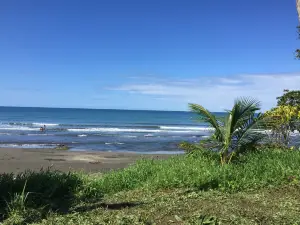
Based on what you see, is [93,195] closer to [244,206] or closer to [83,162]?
[244,206]

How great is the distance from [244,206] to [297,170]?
2375 mm

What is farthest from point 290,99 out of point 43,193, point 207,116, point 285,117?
point 43,193

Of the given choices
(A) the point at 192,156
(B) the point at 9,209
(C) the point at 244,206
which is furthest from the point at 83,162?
(C) the point at 244,206

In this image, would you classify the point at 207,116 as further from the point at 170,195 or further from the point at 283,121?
the point at 170,195

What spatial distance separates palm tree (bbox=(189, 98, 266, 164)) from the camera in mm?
8453

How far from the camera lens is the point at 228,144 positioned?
8.31 m

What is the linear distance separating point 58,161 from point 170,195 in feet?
35.8

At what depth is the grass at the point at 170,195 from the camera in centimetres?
441

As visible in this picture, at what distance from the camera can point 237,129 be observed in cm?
868

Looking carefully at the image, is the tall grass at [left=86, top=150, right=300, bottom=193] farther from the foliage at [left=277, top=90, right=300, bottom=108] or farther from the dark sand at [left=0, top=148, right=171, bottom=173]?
the dark sand at [left=0, top=148, right=171, bottom=173]

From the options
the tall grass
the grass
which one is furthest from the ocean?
the grass

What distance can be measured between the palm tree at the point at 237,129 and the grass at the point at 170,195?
1.35 feet

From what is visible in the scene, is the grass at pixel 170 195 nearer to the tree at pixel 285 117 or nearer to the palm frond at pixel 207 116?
the palm frond at pixel 207 116

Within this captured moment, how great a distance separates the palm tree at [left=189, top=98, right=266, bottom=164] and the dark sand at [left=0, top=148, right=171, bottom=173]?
18.2 ft
